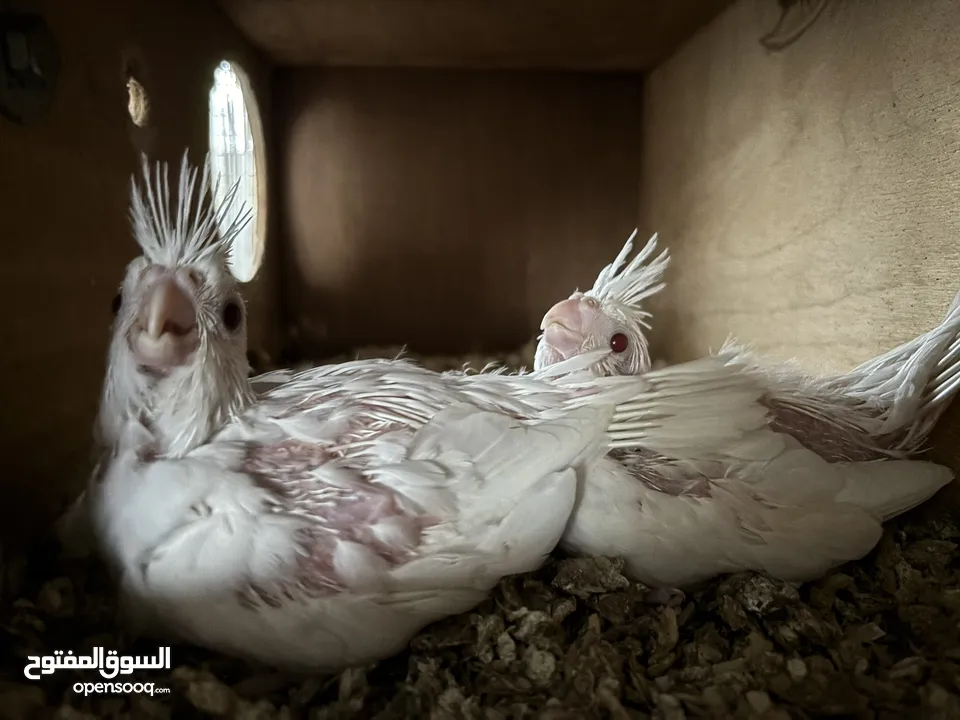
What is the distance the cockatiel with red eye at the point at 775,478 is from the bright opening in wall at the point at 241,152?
1.12 meters

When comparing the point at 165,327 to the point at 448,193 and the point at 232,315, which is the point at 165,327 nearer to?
the point at 232,315

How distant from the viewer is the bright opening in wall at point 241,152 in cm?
150

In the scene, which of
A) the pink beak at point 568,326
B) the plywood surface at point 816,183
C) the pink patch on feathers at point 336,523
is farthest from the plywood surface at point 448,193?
the pink patch on feathers at point 336,523

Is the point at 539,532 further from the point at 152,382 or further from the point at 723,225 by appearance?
the point at 723,225

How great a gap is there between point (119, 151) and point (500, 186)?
3.35 ft

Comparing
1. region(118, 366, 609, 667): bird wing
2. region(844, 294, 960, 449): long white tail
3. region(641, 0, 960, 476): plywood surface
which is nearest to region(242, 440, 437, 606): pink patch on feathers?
region(118, 366, 609, 667): bird wing

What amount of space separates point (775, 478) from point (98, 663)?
0.82 meters

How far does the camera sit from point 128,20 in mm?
1093

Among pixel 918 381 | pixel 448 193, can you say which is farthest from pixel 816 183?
pixel 448 193

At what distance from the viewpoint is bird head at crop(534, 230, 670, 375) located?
3.41 ft

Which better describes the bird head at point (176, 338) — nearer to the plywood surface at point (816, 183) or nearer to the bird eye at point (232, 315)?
the bird eye at point (232, 315)

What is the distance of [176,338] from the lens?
75 cm

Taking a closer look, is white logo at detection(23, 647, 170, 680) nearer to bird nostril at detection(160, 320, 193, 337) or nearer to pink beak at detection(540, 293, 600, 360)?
bird nostril at detection(160, 320, 193, 337)

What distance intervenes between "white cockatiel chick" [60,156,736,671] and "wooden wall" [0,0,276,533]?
0.13 metres
